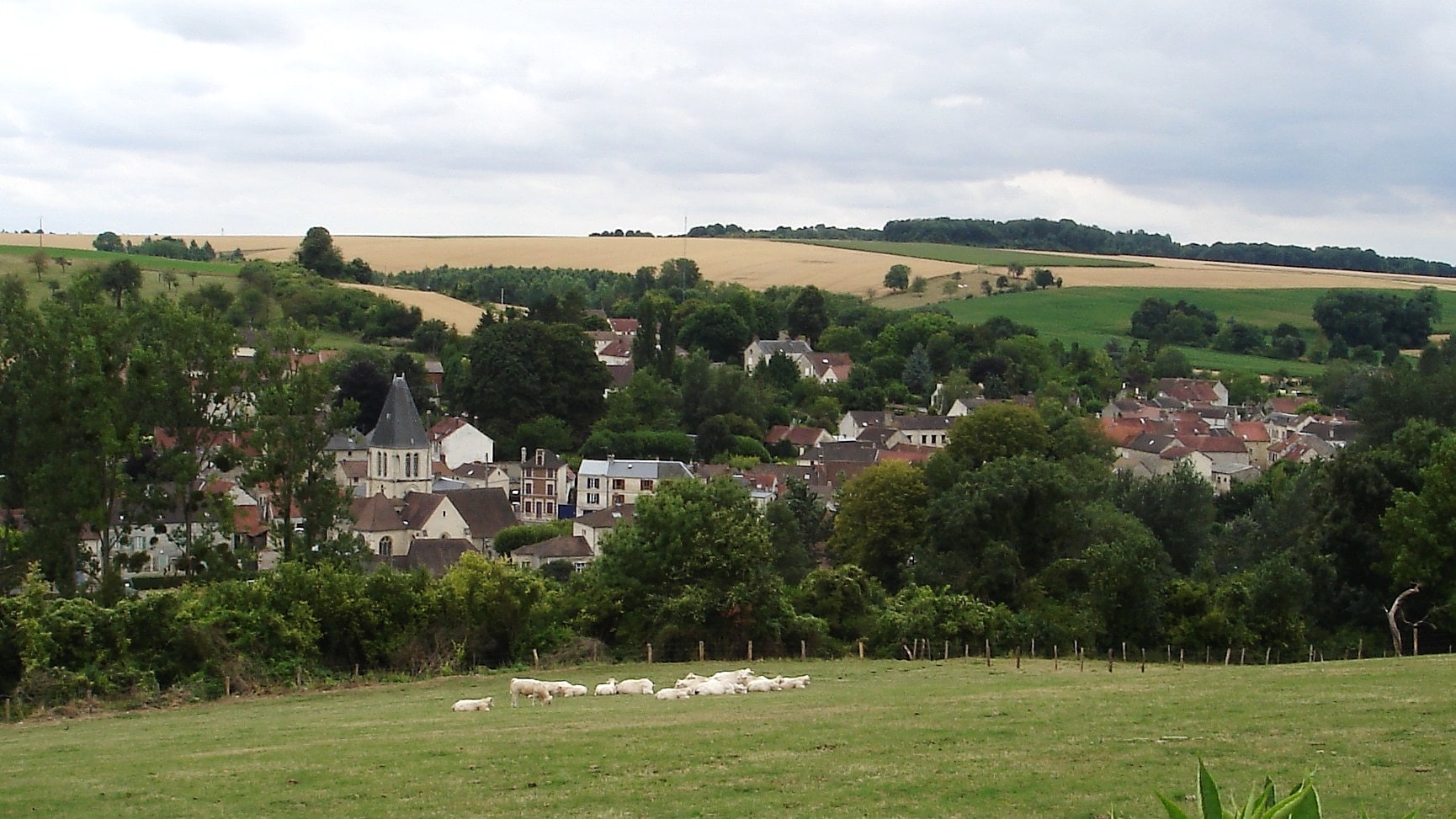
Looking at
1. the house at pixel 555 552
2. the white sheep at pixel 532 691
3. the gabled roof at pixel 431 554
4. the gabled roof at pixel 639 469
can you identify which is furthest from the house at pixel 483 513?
the white sheep at pixel 532 691

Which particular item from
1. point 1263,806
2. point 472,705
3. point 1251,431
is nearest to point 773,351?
point 1251,431

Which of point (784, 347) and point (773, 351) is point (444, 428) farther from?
point (784, 347)

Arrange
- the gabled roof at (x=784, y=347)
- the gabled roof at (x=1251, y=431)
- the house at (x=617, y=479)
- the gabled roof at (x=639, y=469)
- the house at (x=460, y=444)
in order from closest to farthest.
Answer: the house at (x=617, y=479) → the gabled roof at (x=639, y=469) → the house at (x=460, y=444) → the gabled roof at (x=1251, y=431) → the gabled roof at (x=784, y=347)

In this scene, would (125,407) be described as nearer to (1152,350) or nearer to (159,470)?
(159,470)

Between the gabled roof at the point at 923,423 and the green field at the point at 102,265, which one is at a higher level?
the green field at the point at 102,265

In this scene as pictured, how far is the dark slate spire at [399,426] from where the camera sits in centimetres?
7925

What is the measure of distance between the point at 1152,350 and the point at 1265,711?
135 meters

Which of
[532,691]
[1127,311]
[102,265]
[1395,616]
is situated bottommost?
[1395,616]

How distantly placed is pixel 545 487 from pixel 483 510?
1325cm

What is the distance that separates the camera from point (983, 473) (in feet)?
167

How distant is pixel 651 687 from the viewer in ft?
90.3

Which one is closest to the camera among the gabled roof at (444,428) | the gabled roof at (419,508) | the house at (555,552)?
the house at (555,552)

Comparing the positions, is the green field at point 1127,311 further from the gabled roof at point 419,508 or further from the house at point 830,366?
the gabled roof at point 419,508

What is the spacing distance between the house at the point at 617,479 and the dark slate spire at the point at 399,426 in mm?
10969
